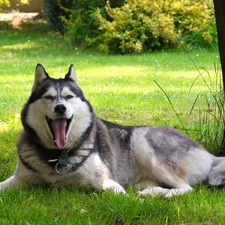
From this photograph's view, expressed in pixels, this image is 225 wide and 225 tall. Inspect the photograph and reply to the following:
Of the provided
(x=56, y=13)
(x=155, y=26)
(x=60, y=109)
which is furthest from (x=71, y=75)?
(x=56, y=13)

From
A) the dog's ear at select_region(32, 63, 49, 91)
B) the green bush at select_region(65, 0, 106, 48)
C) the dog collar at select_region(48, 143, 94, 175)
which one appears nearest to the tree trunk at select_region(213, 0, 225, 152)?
the dog collar at select_region(48, 143, 94, 175)

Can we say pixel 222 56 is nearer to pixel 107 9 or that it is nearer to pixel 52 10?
pixel 107 9

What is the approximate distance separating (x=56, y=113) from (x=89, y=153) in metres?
0.57

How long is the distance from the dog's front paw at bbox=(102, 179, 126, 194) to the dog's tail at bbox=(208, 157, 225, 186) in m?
0.90

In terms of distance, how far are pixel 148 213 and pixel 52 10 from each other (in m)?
20.2

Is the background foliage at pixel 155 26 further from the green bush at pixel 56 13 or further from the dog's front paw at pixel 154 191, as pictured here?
the dog's front paw at pixel 154 191

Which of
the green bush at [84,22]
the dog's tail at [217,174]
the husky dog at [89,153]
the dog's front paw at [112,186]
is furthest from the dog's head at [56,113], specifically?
the green bush at [84,22]

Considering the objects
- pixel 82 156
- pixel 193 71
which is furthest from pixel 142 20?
pixel 82 156

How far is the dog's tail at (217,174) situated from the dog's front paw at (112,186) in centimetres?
90

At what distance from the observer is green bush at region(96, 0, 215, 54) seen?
16000 millimetres

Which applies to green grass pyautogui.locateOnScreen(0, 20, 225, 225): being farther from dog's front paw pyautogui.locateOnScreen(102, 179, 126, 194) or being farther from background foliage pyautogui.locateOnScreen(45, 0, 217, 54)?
background foliage pyautogui.locateOnScreen(45, 0, 217, 54)

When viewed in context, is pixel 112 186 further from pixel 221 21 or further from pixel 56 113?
pixel 221 21

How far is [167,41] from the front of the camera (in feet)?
53.1

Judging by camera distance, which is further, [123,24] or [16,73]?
[123,24]
